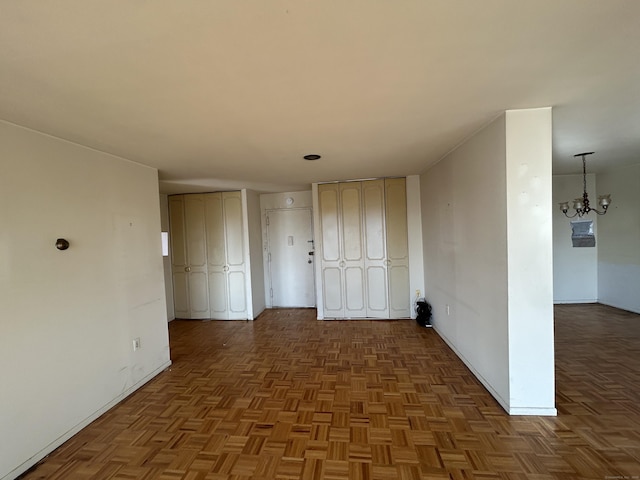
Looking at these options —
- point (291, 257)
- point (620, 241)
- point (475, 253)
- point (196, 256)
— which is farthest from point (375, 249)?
point (620, 241)

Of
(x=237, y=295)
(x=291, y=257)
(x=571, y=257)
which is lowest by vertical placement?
(x=237, y=295)

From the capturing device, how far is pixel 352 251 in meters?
4.71

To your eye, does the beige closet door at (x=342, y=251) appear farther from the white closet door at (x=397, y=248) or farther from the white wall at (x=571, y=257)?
the white wall at (x=571, y=257)

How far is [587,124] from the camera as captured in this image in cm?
237

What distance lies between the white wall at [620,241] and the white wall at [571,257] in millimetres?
Result: 94

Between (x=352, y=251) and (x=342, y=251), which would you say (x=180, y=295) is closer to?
(x=342, y=251)

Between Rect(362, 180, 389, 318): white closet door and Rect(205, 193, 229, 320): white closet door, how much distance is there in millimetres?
2547

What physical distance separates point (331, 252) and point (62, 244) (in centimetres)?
339

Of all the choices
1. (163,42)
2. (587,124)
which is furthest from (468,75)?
(587,124)

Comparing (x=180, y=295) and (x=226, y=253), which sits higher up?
(x=226, y=253)

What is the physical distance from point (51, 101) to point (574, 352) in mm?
5129

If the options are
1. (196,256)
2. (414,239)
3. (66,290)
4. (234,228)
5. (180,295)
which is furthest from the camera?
(180,295)

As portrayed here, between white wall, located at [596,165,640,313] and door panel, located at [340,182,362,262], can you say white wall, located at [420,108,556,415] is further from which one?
white wall, located at [596,165,640,313]

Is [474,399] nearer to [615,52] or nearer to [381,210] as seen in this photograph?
[615,52]
